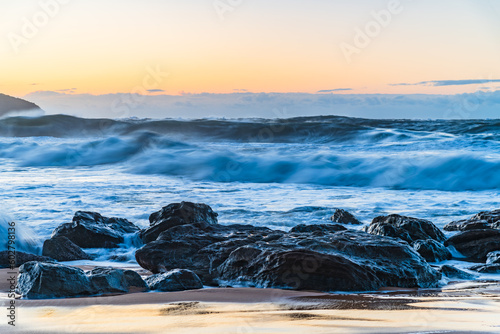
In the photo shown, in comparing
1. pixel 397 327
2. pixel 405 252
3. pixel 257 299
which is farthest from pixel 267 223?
pixel 397 327

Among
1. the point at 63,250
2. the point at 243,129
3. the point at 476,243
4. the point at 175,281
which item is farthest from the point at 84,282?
the point at 243,129

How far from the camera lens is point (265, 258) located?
16.0 ft

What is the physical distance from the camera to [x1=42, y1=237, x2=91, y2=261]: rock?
249 inches

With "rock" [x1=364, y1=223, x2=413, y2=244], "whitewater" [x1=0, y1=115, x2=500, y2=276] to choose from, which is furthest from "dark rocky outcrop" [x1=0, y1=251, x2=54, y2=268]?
"rock" [x1=364, y1=223, x2=413, y2=244]

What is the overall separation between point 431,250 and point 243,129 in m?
27.0

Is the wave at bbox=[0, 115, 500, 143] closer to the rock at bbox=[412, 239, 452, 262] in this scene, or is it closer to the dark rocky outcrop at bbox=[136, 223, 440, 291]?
the rock at bbox=[412, 239, 452, 262]

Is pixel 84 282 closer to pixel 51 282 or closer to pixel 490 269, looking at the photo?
pixel 51 282

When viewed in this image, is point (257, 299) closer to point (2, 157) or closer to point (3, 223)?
point (3, 223)

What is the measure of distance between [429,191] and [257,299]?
34.8 feet

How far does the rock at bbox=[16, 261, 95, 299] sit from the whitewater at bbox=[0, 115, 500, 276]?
2279 mm

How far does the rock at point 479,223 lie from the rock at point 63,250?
4.98 meters

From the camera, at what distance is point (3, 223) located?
7.09 metres

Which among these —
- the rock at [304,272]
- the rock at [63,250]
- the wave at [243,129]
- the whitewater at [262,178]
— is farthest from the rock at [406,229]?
the wave at [243,129]

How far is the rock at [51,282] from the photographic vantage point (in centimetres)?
405
